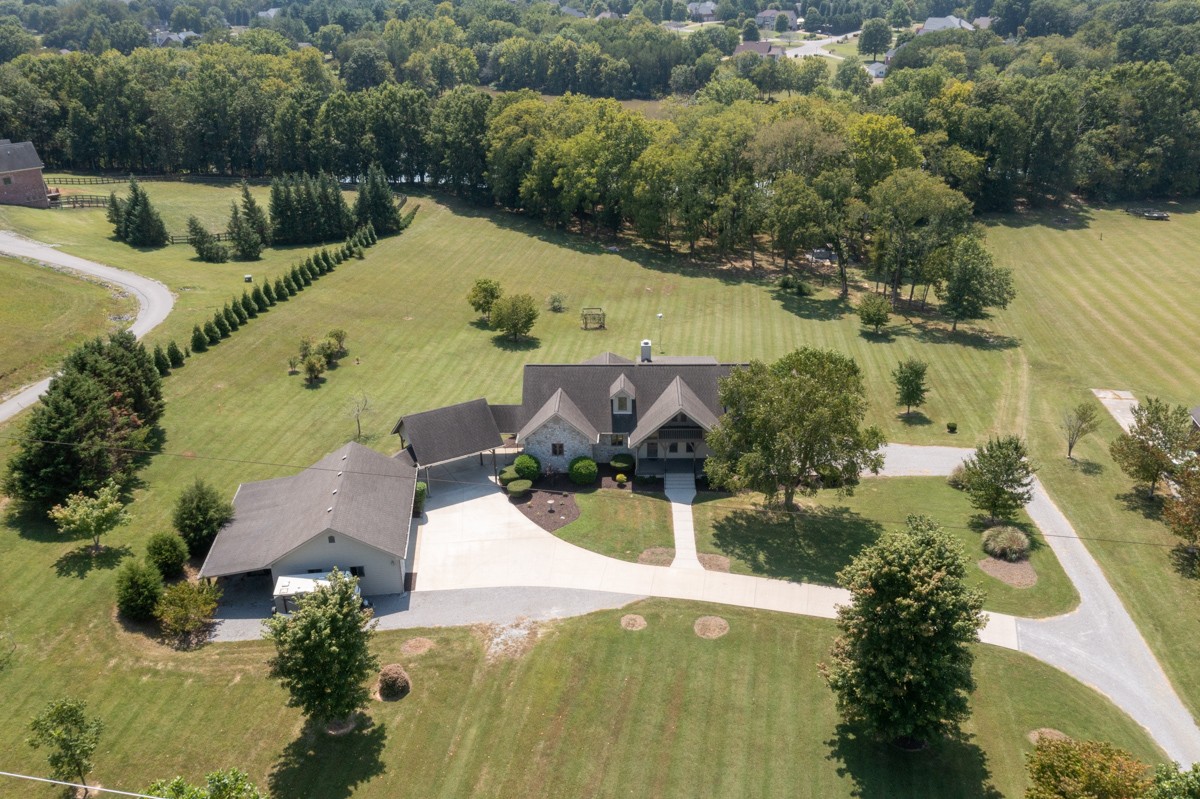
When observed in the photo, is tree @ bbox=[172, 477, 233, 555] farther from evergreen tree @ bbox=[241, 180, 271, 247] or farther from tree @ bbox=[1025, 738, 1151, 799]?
evergreen tree @ bbox=[241, 180, 271, 247]

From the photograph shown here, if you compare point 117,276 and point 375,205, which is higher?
point 375,205

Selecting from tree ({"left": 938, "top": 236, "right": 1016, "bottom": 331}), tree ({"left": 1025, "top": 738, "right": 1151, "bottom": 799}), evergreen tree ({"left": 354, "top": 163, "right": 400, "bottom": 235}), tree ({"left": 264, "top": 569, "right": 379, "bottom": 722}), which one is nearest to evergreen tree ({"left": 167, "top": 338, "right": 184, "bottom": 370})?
tree ({"left": 264, "top": 569, "right": 379, "bottom": 722})

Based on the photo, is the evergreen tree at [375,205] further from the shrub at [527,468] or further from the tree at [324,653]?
the tree at [324,653]

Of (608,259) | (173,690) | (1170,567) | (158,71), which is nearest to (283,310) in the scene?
(608,259)

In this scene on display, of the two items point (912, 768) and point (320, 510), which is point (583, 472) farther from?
point (912, 768)

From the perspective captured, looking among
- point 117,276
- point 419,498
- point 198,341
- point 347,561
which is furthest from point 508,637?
point 117,276

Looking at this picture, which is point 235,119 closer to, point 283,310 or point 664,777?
point 283,310
